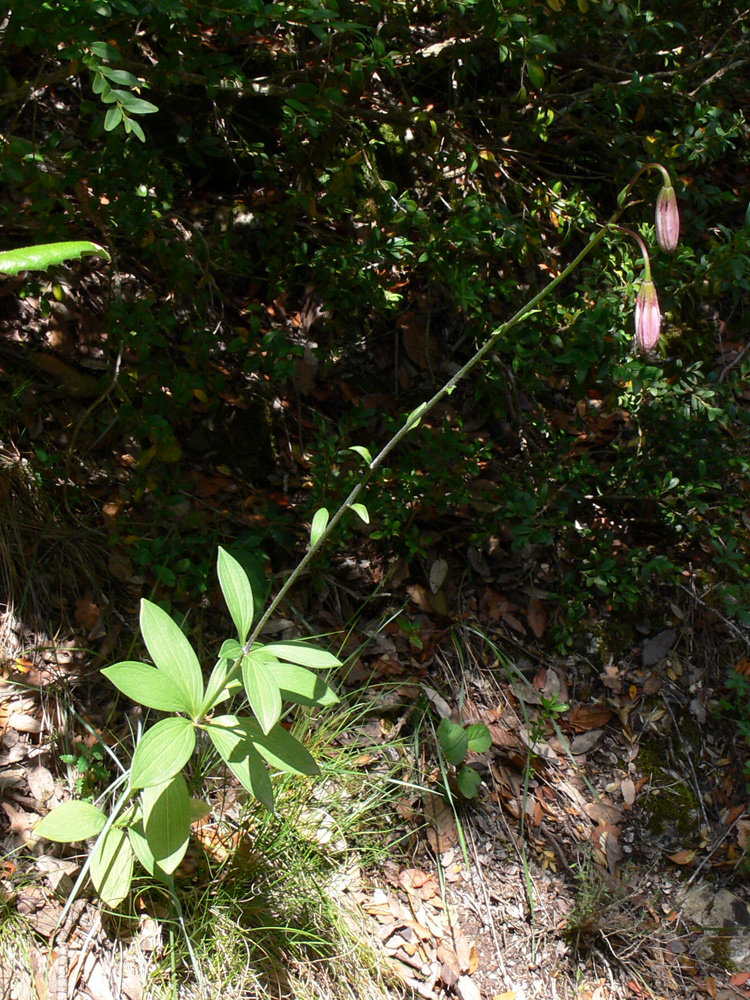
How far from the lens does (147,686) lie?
5.49 ft

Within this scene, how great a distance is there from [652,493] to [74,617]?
213cm

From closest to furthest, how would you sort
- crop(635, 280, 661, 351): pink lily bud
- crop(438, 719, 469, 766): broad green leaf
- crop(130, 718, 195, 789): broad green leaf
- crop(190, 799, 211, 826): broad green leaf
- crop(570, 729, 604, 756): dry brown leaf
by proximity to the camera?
crop(635, 280, 661, 351): pink lily bud < crop(130, 718, 195, 789): broad green leaf < crop(190, 799, 211, 826): broad green leaf < crop(438, 719, 469, 766): broad green leaf < crop(570, 729, 604, 756): dry brown leaf

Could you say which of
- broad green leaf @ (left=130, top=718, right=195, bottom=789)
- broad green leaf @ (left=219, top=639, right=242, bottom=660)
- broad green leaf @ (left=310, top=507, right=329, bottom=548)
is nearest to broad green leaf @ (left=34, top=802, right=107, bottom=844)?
broad green leaf @ (left=130, top=718, right=195, bottom=789)

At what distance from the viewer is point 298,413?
9.99 ft

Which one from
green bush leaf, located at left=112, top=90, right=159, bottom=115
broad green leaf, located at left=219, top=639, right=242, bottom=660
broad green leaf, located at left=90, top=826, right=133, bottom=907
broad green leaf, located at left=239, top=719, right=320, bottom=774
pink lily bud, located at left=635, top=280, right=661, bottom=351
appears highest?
green bush leaf, located at left=112, top=90, right=159, bottom=115

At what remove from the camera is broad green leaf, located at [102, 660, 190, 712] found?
162 centimetres

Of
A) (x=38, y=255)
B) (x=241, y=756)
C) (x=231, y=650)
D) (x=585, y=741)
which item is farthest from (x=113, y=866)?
(x=585, y=741)

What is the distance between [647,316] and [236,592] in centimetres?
109

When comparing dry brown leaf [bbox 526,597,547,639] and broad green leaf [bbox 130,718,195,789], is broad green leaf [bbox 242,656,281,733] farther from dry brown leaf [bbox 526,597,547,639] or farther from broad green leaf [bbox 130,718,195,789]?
dry brown leaf [bbox 526,597,547,639]

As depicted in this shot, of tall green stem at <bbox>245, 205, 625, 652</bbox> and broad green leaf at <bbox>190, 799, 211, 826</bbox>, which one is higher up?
tall green stem at <bbox>245, 205, 625, 652</bbox>

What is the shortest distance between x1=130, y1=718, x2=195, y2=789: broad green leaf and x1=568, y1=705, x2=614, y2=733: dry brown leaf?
1745mm

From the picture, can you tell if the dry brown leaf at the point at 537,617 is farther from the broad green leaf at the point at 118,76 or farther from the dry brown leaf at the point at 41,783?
the broad green leaf at the point at 118,76

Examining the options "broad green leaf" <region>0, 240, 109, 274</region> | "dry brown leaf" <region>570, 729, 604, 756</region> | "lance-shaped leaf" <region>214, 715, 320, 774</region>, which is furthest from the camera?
"dry brown leaf" <region>570, 729, 604, 756</region>

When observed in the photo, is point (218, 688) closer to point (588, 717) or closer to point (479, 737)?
point (479, 737)
